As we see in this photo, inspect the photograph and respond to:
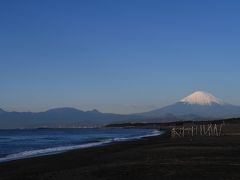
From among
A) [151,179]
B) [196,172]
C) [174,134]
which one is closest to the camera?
[151,179]

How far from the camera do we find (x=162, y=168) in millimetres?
23375

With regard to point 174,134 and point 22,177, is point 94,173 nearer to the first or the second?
point 22,177

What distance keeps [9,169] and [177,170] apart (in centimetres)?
1100

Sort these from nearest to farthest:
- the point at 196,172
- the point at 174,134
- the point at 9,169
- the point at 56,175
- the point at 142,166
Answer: the point at 196,172, the point at 56,175, the point at 142,166, the point at 9,169, the point at 174,134

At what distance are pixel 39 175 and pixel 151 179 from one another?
6091 millimetres

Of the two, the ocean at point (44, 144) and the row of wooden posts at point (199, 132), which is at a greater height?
the row of wooden posts at point (199, 132)

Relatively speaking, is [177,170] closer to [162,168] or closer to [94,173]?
[162,168]

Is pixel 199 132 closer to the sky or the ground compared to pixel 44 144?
closer to the sky

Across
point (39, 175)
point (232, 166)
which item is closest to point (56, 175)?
point (39, 175)

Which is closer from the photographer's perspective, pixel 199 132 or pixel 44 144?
pixel 44 144

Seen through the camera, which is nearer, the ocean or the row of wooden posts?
the ocean

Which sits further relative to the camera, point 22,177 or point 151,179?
point 22,177

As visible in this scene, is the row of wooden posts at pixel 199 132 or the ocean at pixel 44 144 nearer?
the ocean at pixel 44 144

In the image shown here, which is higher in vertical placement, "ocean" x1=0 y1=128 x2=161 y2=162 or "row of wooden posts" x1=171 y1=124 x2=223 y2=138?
"row of wooden posts" x1=171 y1=124 x2=223 y2=138
